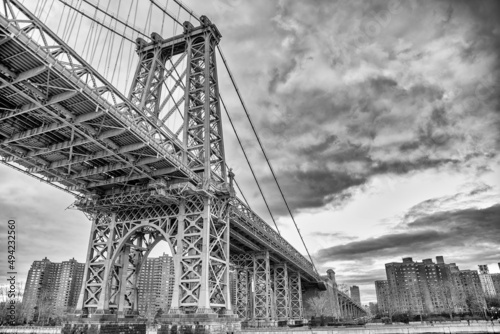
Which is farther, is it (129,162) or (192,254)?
(192,254)

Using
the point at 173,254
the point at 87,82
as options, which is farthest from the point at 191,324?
the point at 87,82

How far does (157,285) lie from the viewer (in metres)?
188

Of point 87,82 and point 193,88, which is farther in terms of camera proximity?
point 193,88

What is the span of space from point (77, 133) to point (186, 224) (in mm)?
13283

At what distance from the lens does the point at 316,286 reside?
107188mm

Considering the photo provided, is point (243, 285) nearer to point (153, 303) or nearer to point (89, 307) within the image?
point (89, 307)

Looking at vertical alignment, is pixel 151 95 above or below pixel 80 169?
above

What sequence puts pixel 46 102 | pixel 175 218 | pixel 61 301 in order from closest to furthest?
pixel 46 102 → pixel 175 218 → pixel 61 301

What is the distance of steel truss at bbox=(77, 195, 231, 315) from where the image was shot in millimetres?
30163

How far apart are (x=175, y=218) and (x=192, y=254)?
4358mm

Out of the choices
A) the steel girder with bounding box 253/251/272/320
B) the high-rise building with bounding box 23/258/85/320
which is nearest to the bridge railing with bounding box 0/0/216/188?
the steel girder with bounding box 253/251/272/320

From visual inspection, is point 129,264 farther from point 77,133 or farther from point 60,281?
point 60,281

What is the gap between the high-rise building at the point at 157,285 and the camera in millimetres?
157550

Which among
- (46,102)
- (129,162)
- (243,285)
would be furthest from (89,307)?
(243,285)
